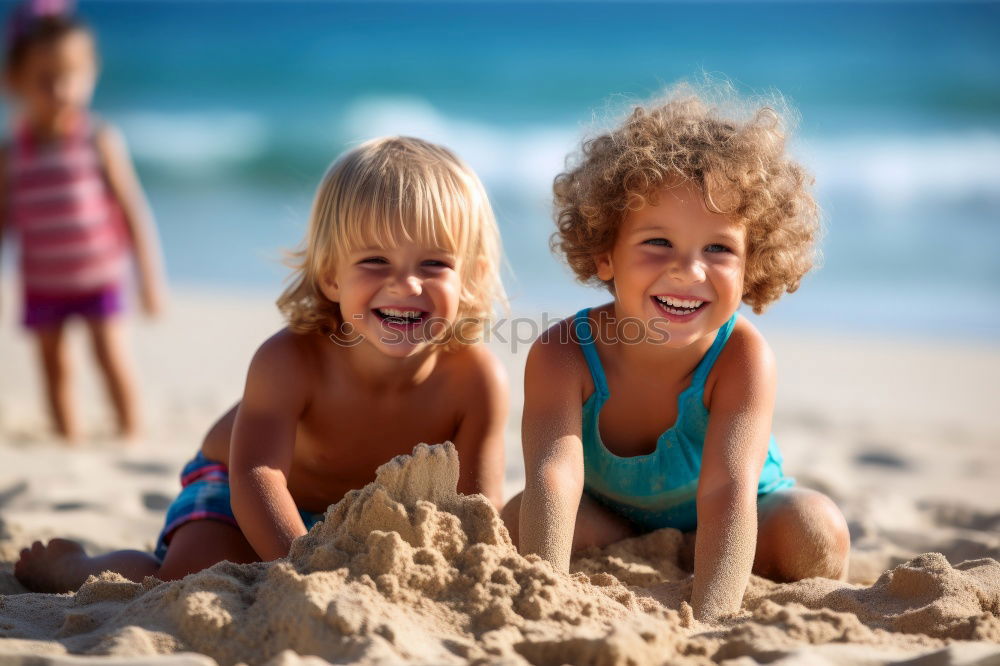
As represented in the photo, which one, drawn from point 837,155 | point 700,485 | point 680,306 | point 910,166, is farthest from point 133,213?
point 837,155

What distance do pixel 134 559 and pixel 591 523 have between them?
1179mm

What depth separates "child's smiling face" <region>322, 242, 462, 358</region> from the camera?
2480 mm

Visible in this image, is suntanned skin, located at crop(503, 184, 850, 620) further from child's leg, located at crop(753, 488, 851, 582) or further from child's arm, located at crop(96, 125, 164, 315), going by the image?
child's arm, located at crop(96, 125, 164, 315)

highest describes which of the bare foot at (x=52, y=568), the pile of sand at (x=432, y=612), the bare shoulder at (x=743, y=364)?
the bare shoulder at (x=743, y=364)

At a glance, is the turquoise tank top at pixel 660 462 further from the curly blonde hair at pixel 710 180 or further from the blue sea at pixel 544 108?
the blue sea at pixel 544 108

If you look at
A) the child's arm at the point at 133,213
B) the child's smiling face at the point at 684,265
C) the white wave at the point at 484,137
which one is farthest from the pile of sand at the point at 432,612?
the white wave at the point at 484,137

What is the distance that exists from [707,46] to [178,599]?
726 inches

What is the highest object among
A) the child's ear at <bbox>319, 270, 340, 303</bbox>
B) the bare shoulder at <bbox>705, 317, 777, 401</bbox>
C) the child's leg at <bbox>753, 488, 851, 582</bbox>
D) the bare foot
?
the bare shoulder at <bbox>705, 317, 777, 401</bbox>

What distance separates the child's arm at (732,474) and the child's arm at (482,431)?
0.55 meters

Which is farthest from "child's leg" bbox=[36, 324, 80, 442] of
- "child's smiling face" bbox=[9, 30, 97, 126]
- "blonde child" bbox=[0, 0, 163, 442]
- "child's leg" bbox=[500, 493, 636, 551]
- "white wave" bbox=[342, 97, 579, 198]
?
"white wave" bbox=[342, 97, 579, 198]

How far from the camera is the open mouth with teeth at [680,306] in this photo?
234cm

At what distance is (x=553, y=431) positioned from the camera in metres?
2.39

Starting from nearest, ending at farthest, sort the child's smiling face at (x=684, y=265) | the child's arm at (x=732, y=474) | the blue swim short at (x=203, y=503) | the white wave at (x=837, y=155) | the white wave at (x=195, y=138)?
the child's arm at (x=732, y=474), the child's smiling face at (x=684, y=265), the blue swim short at (x=203, y=503), the white wave at (x=837, y=155), the white wave at (x=195, y=138)

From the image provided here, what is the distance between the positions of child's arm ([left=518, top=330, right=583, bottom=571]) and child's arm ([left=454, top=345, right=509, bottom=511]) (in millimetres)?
198
